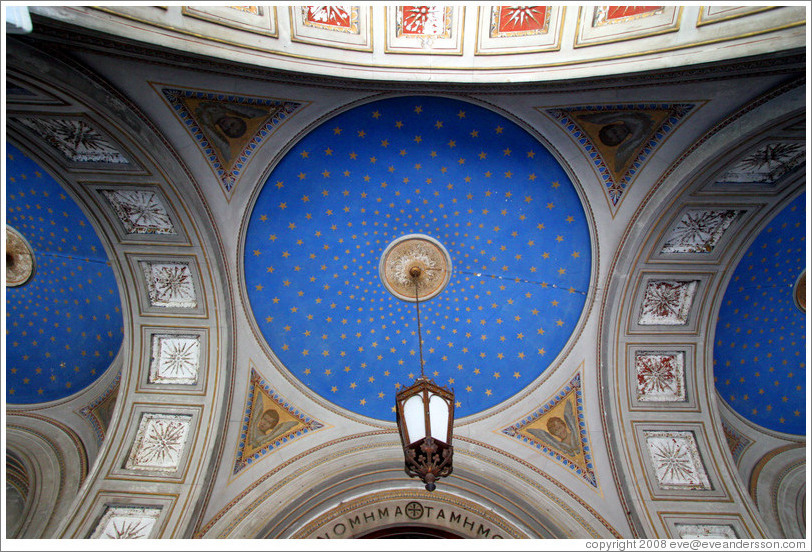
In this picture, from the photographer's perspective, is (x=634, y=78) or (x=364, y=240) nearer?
(x=634, y=78)

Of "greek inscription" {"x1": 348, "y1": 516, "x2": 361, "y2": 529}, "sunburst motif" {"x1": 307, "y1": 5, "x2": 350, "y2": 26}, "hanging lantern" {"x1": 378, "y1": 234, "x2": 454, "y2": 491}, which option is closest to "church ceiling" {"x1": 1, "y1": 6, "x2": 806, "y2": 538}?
"sunburst motif" {"x1": 307, "y1": 5, "x2": 350, "y2": 26}

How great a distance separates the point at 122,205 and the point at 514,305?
19.2 ft

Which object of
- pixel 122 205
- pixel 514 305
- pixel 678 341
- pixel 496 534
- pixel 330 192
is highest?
pixel 330 192

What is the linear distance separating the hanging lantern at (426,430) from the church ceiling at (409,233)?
5.59ft

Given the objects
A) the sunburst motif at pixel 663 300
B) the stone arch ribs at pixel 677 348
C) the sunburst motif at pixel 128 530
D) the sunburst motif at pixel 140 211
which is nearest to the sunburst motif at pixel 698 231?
the stone arch ribs at pixel 677 348

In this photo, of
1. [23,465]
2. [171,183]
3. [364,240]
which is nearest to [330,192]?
[364,240]

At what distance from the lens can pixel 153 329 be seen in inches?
286

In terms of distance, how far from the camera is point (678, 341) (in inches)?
291

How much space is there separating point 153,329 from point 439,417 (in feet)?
16.0

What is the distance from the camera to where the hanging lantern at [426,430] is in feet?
14.7

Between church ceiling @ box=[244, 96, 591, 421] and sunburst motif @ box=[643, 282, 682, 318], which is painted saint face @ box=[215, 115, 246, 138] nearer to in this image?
church ceiling @ box=[244, 96, 591, 421]

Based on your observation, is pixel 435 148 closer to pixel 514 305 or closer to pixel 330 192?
pixel 330 192

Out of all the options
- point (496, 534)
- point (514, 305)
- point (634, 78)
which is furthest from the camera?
point (514, 305)

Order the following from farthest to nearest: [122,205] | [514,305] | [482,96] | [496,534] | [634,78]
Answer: [514,305] → [496,534] → [122,205] → [482,96] → [634,78]
